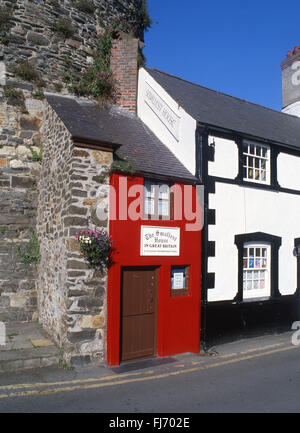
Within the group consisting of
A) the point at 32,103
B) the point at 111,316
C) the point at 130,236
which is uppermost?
the point at 32,103

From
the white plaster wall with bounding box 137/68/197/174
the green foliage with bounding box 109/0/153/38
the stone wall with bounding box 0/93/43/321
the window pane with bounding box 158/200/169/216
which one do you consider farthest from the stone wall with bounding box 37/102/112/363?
the green foliage with bounding box 109/0/153/38

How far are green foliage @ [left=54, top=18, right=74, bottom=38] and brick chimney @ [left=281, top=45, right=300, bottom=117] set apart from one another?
1036cm

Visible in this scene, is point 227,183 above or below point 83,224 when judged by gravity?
above

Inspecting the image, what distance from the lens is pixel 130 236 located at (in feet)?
26.4

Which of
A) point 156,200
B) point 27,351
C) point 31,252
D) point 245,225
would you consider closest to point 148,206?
point 156,200

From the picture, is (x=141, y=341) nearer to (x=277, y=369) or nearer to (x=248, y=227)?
(x=277, y=369)

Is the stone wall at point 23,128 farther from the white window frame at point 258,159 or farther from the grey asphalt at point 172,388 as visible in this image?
the white window frame at point 258,159

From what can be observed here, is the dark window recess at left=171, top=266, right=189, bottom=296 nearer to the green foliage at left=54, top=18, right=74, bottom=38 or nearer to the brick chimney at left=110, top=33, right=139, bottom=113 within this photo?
the brick chimney at left=110, top=33, right=139, bottom=113

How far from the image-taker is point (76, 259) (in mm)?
7438

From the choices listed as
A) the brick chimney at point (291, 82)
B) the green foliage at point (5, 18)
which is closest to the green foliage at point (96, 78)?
the green foliage at point (5, 18)

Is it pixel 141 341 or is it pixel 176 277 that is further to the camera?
pixel 176 277

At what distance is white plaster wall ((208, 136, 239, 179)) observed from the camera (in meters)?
9.65
